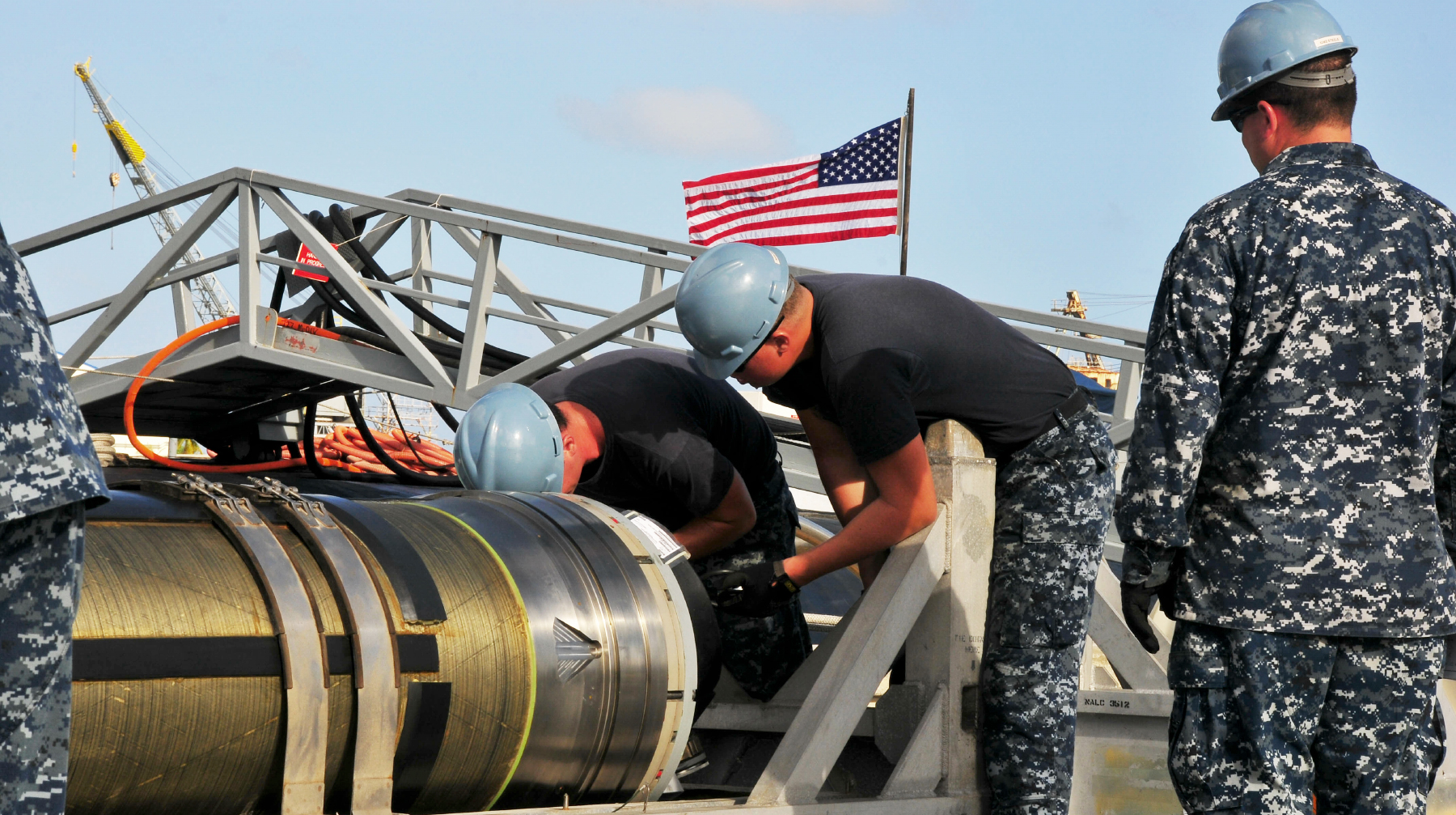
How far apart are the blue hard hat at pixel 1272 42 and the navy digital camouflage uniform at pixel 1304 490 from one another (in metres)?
0.20

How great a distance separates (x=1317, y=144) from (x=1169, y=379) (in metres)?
0.56

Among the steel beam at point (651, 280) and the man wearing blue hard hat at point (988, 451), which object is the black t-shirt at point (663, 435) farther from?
the steel beam at point (651, 280)

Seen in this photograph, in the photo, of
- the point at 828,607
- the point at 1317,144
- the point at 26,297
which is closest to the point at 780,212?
the point at 828,607

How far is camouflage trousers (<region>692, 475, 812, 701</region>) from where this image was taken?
12.8 ft

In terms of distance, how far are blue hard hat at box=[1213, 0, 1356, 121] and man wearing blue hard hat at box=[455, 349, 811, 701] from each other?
1.54 meters

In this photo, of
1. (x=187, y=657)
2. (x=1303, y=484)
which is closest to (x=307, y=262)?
(x=187, y=657)

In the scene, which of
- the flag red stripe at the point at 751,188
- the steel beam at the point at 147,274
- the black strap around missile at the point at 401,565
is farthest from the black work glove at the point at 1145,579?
the flag red stripe at the point at 751,188

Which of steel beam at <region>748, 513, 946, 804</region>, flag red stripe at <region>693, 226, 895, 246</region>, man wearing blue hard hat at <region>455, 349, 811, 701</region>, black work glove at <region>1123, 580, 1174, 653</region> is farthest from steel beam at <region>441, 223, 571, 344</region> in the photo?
black work glove at <region>1123, 580, 1174, 653</region>

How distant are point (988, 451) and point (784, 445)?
16.1 feet

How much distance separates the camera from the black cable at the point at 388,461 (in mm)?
8227

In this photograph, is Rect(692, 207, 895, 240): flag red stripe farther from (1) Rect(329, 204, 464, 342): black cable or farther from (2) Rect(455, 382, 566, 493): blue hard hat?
(2) Rect(455, 382, 566, 493): blue hard hat

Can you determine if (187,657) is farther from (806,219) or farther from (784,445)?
(806,219)

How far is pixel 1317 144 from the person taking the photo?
2.53 m

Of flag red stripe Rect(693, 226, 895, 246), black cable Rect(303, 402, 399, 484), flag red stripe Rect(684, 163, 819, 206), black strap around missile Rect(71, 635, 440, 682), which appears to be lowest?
black cable Rect(303, 402, 399, 484)
